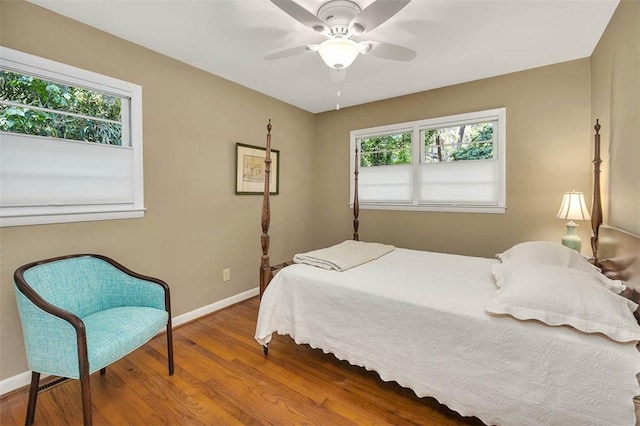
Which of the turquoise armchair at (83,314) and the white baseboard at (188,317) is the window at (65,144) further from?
the white baseboard at (188,317)

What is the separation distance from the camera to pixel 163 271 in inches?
105

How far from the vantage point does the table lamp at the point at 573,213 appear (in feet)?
7.98

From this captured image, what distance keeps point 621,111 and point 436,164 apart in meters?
1.66

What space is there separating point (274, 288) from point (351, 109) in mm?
2925

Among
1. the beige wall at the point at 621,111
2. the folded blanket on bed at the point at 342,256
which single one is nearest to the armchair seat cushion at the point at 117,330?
the folded blanket on bed at the point at 342,256

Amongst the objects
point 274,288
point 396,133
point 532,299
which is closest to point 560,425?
point 532,299

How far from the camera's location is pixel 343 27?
74.5 inches

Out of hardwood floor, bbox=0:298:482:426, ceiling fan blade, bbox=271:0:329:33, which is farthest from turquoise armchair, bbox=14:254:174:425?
ceiling fan blade, bbox=271:0:329:33

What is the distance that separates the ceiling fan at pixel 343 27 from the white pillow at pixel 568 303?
1.56 m

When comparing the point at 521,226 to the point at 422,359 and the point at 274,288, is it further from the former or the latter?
the point at 274,288

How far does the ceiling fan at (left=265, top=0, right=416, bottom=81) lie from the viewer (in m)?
1.62

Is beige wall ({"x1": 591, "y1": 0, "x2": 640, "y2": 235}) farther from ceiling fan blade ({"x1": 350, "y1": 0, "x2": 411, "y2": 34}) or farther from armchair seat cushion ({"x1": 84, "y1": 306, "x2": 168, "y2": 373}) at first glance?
armchair seat cushion ({"x1": 84, "y1": 306, "x2": 168, "y2": 373})

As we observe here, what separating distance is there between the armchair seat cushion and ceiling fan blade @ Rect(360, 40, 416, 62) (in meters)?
2.30

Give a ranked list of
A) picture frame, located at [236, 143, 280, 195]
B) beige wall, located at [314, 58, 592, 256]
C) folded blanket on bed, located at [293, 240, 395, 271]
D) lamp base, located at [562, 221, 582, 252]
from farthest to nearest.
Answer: picture frame, located at [236, 143, 280, 195], beige wall, located at [314, 58, 592, 256], lamp base, located at [562, 221, 582, 252], folded blanket on bed, located at [293, 240, 395, 271]
